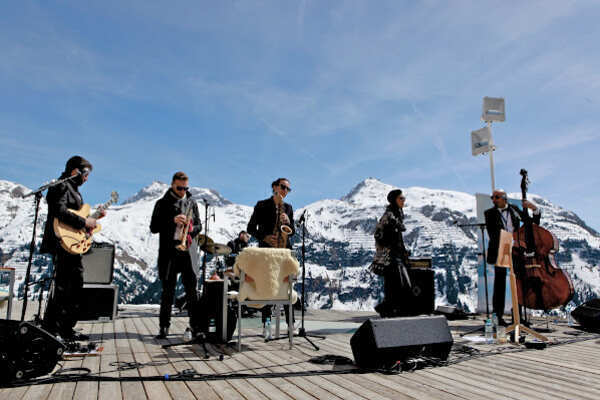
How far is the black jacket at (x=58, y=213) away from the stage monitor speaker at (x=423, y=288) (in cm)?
502

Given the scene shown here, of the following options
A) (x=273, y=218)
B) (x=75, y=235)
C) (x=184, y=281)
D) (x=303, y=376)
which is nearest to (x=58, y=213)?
(x=75, y=235)

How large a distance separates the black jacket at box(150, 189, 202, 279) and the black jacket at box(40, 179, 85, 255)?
0.86 metres

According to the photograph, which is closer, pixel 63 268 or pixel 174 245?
pixel 63 268

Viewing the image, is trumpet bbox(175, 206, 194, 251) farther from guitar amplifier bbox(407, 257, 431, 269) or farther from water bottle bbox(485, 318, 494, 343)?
guitar amplifier bbox(407, 257, 431, 269)

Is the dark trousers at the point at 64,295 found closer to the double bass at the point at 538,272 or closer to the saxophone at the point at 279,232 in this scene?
the saxophone at the point at 279,232

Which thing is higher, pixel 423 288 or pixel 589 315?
pixel 423 288

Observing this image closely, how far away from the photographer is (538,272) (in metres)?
5.97

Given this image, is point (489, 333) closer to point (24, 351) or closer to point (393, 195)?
point (393, 195)

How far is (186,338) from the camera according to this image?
14.0 ft

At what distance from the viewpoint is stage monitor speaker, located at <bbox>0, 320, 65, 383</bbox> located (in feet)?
8.36

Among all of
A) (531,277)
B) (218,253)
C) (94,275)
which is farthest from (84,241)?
(531,277)

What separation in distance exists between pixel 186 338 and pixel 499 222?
14.1ft

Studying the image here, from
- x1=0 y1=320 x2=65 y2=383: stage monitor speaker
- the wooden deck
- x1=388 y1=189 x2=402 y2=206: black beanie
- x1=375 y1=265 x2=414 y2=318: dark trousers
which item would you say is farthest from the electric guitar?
x1=388 y1=189 x2=402 y2=206: black beanie

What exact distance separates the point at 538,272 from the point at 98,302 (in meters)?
6.67
